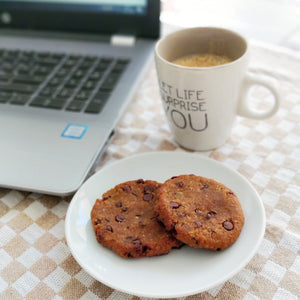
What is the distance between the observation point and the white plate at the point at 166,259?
40 cm

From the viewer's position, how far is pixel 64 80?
2.41 ft

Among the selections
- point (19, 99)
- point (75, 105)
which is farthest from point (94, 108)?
point (19, 99)

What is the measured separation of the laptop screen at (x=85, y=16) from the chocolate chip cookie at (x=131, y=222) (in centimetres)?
44

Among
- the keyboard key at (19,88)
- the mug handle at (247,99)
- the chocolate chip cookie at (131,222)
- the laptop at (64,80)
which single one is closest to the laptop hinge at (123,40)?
the laptop at (64,80)

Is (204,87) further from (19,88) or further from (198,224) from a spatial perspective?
(19,88)

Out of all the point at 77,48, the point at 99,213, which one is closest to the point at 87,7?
the point at 77,48

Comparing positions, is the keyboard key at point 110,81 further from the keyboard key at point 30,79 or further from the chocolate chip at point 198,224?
the chocolate chip at point 198,224

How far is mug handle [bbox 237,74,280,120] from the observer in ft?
1.89

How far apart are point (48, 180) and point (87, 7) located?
0.44 m

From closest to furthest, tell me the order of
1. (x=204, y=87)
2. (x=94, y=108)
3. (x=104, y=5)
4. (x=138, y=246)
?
(x=138, y=246), (x=204, y=87), (x=94, y=108), (x=104, y=5)

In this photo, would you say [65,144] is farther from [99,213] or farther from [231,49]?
[231,49]

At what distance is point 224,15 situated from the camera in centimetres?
107

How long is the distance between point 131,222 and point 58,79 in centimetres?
39

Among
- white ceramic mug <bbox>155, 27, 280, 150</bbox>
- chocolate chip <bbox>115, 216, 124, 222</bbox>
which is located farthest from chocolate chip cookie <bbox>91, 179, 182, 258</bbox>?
white ceramic mug <bbox>155, 27, 280, 150</bbox>
